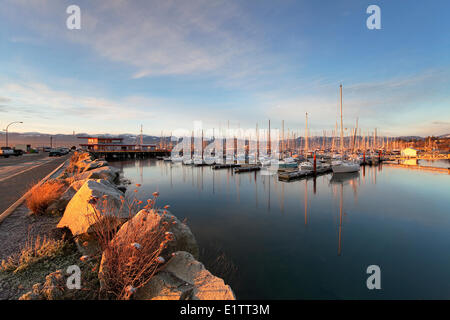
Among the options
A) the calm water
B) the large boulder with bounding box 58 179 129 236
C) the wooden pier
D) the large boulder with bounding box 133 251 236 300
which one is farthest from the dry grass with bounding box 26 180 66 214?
the wooden pier

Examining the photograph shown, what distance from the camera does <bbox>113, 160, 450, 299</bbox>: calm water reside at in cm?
567

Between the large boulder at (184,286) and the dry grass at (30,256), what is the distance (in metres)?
2.64

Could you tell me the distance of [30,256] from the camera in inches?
152

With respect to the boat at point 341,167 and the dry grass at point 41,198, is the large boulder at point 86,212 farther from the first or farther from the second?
the boat at point 341,167

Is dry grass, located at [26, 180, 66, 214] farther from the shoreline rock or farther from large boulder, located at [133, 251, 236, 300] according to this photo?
large boulder, located at [133, 251, 236, 300]

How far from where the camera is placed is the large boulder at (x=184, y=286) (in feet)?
9.59

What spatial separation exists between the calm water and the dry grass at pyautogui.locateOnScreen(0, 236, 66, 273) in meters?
4.18

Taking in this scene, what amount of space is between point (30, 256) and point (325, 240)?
32.5ft

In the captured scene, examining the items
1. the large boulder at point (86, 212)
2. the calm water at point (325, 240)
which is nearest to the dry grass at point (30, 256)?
the large boulder at point (86, 212)

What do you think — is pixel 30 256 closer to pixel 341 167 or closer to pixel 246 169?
pixel 246 169

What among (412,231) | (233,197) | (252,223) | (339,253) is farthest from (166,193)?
(412,231)
